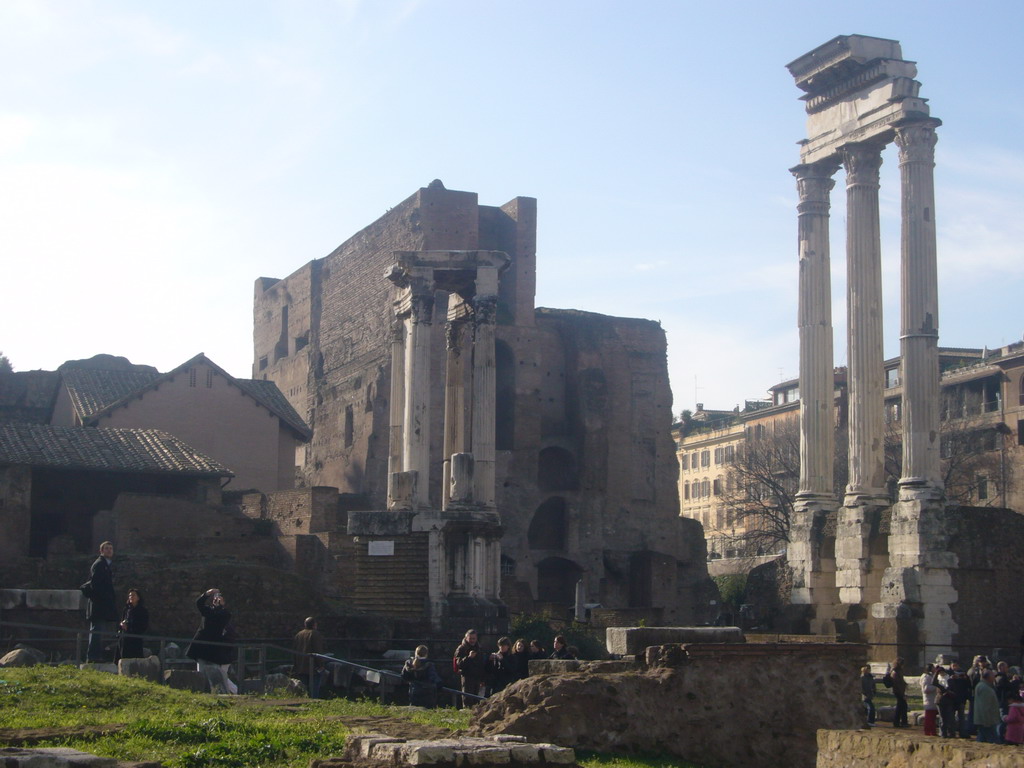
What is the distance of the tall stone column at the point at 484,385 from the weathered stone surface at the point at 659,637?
9507mm

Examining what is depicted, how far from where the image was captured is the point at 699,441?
7306 cm

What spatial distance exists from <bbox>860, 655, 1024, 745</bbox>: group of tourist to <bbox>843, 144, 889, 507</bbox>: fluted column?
708cm

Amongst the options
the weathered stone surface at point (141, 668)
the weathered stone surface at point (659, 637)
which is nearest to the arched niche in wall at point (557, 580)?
the weathered stone surface at point (141, 668)

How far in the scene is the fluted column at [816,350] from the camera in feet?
85.0

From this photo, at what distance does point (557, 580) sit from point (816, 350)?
2014cm

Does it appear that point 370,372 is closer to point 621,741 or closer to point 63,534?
point 63,534

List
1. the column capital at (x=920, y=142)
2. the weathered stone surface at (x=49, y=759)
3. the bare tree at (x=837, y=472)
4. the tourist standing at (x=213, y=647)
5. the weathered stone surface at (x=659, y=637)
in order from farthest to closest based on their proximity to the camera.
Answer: the bare tree at (x=837, y=472) → the column capital at (x=920, y=142) → the tourist standing at (x=213, y=647) → the weathered stone surface at (x=659, y=637) → the weathered stone surface at (x=49, y=759)

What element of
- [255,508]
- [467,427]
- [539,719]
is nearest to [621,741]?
[539,719]

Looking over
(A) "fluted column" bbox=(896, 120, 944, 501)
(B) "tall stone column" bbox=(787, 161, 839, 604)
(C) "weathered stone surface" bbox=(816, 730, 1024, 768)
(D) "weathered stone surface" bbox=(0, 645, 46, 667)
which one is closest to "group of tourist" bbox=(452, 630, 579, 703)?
(D) "weathered stone surface" bbox=(0, 645, 46, 667)

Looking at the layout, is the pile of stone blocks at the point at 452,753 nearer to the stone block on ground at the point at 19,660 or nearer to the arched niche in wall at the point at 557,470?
the stone block on ground at the point at 19,660

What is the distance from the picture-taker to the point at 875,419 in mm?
24734

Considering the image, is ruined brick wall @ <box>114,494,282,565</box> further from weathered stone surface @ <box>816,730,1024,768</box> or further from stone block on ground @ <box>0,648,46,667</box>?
weathered stone surface @ <box>816,730,1024,768</box>

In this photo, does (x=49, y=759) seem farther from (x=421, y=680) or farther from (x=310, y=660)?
(x=421, y=680)

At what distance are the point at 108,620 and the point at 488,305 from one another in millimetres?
9746
